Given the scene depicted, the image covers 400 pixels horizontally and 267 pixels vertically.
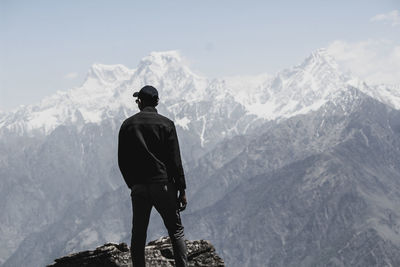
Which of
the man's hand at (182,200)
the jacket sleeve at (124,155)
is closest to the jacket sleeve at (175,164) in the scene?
the man's hand at (182,200)

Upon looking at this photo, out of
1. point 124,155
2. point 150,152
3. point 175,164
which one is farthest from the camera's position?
point 124,155

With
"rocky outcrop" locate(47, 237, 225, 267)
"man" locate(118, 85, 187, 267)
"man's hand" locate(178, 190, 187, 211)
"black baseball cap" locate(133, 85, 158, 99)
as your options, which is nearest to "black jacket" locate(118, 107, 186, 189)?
"man" locate(118, 85, 187, 267)

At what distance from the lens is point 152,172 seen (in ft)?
46.9

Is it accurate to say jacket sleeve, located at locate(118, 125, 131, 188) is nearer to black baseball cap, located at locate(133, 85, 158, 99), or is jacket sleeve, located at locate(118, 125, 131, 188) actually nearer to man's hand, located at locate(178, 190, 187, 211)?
black baseball cap, located at locate(133, 85, 158, 99)

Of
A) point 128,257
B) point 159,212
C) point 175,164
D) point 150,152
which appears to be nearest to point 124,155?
point 150,152

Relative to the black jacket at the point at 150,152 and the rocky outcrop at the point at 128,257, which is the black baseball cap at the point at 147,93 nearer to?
the black jacket at the point at 150,152

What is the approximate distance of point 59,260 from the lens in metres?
17.5

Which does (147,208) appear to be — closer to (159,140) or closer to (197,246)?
(159,140)

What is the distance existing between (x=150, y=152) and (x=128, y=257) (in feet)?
12.9

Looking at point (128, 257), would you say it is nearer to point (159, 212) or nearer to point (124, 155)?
point (159, 212)

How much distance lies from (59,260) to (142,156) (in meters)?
4.96

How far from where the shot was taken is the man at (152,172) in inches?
561

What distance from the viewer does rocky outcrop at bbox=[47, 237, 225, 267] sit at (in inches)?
663

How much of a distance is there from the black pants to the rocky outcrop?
2.10m
